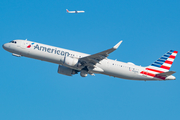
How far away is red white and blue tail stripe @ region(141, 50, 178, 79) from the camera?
174ft

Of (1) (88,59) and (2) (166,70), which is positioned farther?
(2) (166,70)

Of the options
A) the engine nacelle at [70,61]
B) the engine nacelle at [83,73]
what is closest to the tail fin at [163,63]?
the engine nacelle at [83,73]

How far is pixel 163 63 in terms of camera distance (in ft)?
181

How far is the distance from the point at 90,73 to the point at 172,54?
19545 mm

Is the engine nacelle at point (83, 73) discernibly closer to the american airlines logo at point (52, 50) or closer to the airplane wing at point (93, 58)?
the airplane wing at point (93, 58)

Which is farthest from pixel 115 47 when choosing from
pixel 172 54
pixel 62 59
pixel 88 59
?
pixel 172 54

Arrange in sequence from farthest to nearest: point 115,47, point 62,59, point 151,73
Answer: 1. point 151,73
2. point 62,59
3. point 115,47

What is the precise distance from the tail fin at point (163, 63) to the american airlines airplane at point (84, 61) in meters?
0.37

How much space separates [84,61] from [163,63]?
18.1 meters

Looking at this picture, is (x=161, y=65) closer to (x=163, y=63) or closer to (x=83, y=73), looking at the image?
(x=163, y=63)

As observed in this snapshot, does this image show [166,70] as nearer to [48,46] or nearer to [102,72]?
[102,72]

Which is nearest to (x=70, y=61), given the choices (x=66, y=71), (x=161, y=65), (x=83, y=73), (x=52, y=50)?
(x=52, y=50)

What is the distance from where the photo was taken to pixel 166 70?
54.6m

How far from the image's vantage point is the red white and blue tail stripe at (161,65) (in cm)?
5296
